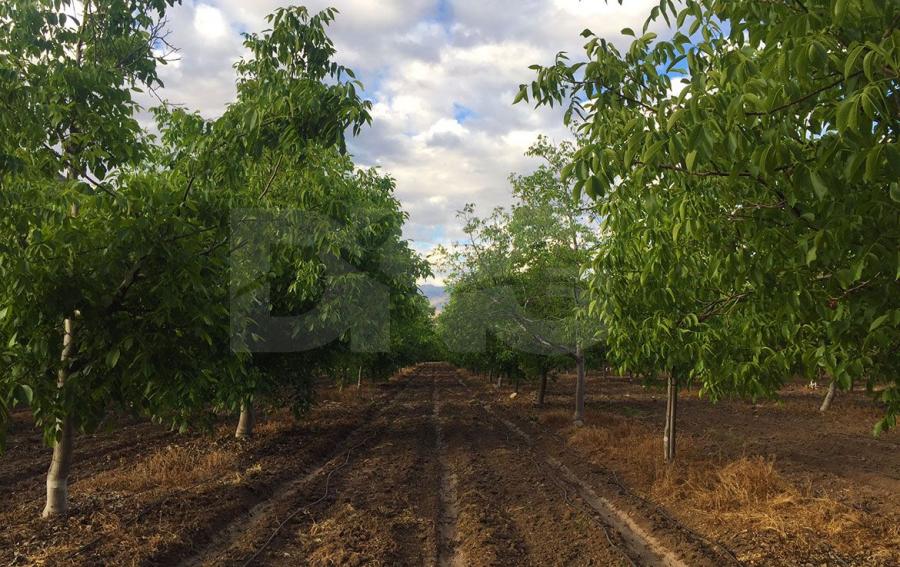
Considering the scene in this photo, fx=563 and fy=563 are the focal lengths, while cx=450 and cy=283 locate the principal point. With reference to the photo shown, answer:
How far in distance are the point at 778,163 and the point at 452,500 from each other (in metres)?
9.03

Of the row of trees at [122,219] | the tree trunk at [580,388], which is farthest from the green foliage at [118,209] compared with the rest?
the tree trunk at [580,388]

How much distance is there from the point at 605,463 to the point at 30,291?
12.0 m

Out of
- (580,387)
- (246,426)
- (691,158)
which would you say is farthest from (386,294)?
(691,158)

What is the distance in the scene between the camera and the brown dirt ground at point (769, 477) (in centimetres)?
779

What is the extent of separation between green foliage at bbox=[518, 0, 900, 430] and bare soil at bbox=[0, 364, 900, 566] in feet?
13.0

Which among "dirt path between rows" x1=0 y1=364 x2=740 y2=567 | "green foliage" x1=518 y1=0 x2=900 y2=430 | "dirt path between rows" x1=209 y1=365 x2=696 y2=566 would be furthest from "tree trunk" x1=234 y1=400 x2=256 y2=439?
"green foliage" x1=518 y1=0 x2=900 y2=430

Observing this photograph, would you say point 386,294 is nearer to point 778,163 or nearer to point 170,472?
point 170,472

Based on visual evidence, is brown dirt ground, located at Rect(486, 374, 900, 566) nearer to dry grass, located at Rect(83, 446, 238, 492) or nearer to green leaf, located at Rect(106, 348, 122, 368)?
green leaf, located at Rect(106, 348, 122, 368)

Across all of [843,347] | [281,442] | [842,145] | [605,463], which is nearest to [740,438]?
[605,463]

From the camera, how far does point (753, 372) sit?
16.7ft

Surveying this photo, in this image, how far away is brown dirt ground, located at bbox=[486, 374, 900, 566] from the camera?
7.79 metres

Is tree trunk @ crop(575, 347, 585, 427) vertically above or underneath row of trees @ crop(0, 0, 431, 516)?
underneath

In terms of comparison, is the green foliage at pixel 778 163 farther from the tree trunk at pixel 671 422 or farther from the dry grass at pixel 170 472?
the dry grass at pixel 170 472

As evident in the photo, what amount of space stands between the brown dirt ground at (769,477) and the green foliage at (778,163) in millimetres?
3745
